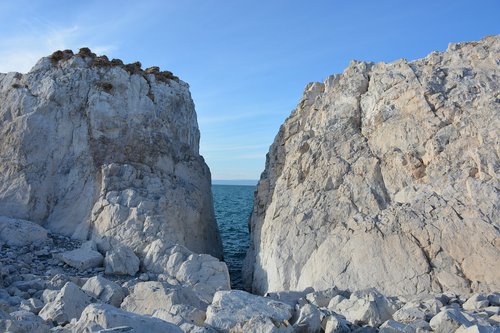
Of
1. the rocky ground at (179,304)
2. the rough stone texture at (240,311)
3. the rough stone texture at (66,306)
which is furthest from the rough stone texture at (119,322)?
the rough stone texture at (66,306)

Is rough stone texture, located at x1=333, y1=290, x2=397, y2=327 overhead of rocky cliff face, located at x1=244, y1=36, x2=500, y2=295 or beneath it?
beneath

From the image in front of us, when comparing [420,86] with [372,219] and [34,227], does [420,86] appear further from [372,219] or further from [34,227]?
[34,227]

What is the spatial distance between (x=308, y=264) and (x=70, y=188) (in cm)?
1308

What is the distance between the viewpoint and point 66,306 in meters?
10.8

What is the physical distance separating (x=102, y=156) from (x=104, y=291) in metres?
11.4

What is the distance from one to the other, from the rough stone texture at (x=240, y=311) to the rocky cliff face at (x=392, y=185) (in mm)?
5496

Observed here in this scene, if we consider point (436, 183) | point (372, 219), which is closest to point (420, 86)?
point (436, 183)

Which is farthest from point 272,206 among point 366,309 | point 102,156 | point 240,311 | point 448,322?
point 448,322

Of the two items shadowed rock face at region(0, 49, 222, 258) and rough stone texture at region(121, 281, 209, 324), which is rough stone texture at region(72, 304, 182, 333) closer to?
rough stone texture at region(121, 281, 209, 324)

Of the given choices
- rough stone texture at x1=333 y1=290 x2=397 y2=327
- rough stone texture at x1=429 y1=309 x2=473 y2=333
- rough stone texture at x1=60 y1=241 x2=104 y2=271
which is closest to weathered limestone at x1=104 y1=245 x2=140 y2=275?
rough stone texture at x1=60 y1=241 x2=104 y2=271

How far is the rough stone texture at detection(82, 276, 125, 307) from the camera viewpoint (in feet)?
41.8

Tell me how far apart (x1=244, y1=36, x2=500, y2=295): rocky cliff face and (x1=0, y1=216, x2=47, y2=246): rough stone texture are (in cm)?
968

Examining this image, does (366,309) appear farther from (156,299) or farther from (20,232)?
(20,232)

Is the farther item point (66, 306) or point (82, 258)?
point (82, 258)
